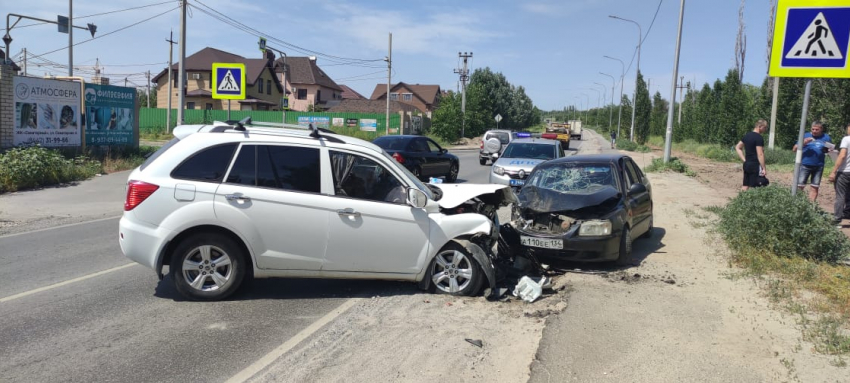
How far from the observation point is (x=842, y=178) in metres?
9.80

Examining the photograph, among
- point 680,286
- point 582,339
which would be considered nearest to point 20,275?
point 582,339

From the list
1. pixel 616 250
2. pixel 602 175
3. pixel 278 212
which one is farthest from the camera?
pixel 602 175

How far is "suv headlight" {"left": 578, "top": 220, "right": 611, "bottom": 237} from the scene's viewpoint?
6944mm

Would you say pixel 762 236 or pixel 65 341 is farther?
pixel 762 236

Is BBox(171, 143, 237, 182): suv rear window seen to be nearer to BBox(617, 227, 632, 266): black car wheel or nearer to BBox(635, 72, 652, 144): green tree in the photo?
BBox(617, 227, 632, 266): black car wheel

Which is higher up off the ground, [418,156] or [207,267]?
[418,156]

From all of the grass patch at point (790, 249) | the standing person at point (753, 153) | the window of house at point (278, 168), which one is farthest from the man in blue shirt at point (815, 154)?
the window of house at point (278, 168)

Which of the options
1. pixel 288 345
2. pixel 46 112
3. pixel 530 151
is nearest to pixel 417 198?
pixel 288 345

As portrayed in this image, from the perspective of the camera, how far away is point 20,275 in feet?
21.9

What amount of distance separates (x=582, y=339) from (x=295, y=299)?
2871 mm

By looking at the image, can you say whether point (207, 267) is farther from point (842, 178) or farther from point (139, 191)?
point (842, 178)

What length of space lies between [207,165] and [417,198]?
81.5 inches

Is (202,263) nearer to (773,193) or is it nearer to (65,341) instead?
(65,341)

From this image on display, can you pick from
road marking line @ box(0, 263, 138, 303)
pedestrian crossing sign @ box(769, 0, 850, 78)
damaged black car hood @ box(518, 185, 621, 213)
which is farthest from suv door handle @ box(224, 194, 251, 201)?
pedestrian crossing sign @ box(769, 0, 850, 78)
